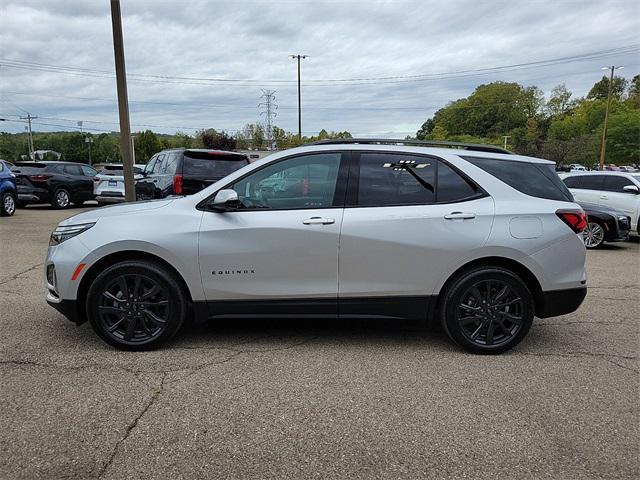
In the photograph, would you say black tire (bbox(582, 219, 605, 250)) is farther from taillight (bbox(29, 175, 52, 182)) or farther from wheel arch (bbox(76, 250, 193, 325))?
taillight (bbox(29, 175, 52, 182))

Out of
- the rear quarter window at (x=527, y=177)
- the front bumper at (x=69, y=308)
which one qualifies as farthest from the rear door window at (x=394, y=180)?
the front bumper at (x=69, y=308)

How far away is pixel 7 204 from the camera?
14.2m

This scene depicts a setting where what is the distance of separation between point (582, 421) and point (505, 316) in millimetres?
1125

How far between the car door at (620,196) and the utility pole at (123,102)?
35.6 feet

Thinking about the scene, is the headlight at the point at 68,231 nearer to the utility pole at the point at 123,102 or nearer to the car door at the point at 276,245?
the car door at the point at 276,245

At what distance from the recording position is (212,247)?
407 centimetres

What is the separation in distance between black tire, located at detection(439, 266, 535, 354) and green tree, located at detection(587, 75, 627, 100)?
12245 cm

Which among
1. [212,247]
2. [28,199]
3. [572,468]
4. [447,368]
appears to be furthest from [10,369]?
[28,199]

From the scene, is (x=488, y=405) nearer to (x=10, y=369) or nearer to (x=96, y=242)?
(x=96, y=242)

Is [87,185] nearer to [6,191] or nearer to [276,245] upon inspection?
[6,191]

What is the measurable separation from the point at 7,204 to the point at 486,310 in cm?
1434

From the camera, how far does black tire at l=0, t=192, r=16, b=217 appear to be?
13977mm

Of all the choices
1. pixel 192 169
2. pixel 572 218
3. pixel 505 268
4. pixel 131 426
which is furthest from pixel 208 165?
pixel 131 426

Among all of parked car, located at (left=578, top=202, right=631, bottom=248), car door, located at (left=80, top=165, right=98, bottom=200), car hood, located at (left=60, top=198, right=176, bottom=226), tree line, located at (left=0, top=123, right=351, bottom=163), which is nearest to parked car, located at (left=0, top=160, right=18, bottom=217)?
car door, located at (left=80, top=165, right=98, bottom=200)
